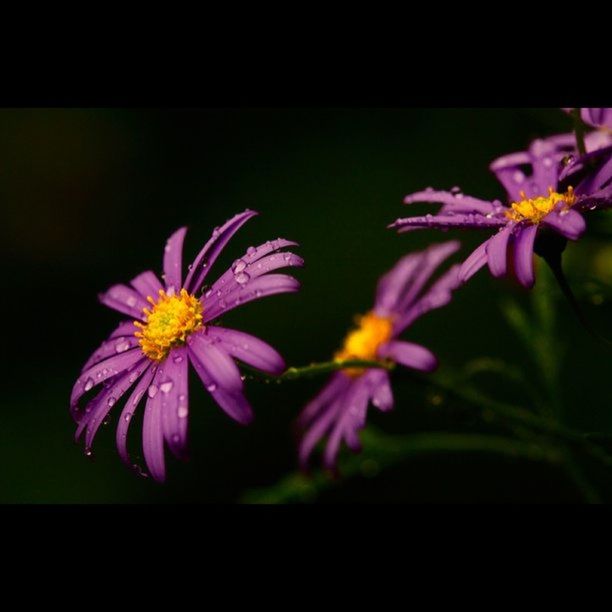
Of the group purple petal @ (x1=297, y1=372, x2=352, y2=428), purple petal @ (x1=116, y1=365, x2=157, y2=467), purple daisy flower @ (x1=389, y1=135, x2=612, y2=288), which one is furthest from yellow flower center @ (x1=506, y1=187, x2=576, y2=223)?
purple petal @ (x1=297, y1=372, x2=352, y2=428)

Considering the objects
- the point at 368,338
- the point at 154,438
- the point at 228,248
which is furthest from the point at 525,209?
the point at 228,248

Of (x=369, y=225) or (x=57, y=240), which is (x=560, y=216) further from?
(x=57, y=240)

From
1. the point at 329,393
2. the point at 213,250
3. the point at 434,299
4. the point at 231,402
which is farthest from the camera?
the point at 329,393

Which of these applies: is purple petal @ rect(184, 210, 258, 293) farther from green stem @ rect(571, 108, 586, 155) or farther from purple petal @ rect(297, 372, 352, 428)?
purple petal @ rect(297, 372, 352, 428)

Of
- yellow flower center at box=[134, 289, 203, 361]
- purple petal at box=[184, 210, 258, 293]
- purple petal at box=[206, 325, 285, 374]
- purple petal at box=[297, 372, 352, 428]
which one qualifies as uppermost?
purple petal at box=[297, 372, 352, 428]

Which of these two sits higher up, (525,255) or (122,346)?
(122,346)

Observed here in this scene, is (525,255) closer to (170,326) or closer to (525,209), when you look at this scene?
(525,209)
